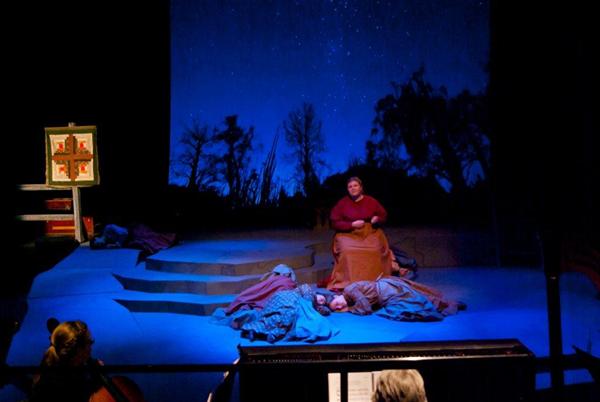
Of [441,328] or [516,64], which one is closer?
[441,328]

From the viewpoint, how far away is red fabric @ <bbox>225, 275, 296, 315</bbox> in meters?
5.52

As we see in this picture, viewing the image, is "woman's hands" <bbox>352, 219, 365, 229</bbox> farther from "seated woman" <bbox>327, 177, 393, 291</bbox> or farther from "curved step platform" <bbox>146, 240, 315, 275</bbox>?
"curved step platform" <bbox>146, 240, 315, 275</bbox>

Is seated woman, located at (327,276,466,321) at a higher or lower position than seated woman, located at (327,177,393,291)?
lower

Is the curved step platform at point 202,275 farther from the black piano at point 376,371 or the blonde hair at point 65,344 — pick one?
the black piano at point 376,371

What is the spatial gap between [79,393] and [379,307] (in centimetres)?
416

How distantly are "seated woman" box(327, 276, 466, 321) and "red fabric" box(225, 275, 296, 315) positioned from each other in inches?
21.0

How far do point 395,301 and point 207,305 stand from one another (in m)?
1.93

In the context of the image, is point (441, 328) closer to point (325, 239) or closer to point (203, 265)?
point (203, 265)

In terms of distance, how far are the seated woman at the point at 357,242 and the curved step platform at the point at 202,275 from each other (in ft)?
2.24

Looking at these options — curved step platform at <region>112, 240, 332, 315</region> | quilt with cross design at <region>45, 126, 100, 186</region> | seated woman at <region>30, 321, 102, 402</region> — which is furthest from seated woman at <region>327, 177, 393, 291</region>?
seated woman at <region>30, 321, 102, 402</region>

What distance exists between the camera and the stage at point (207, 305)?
450 centimetres

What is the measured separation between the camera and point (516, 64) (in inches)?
315

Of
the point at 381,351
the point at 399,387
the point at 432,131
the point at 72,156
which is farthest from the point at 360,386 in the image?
the point at 432,131

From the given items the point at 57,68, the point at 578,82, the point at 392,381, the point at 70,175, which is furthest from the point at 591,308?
the point at 57,68
